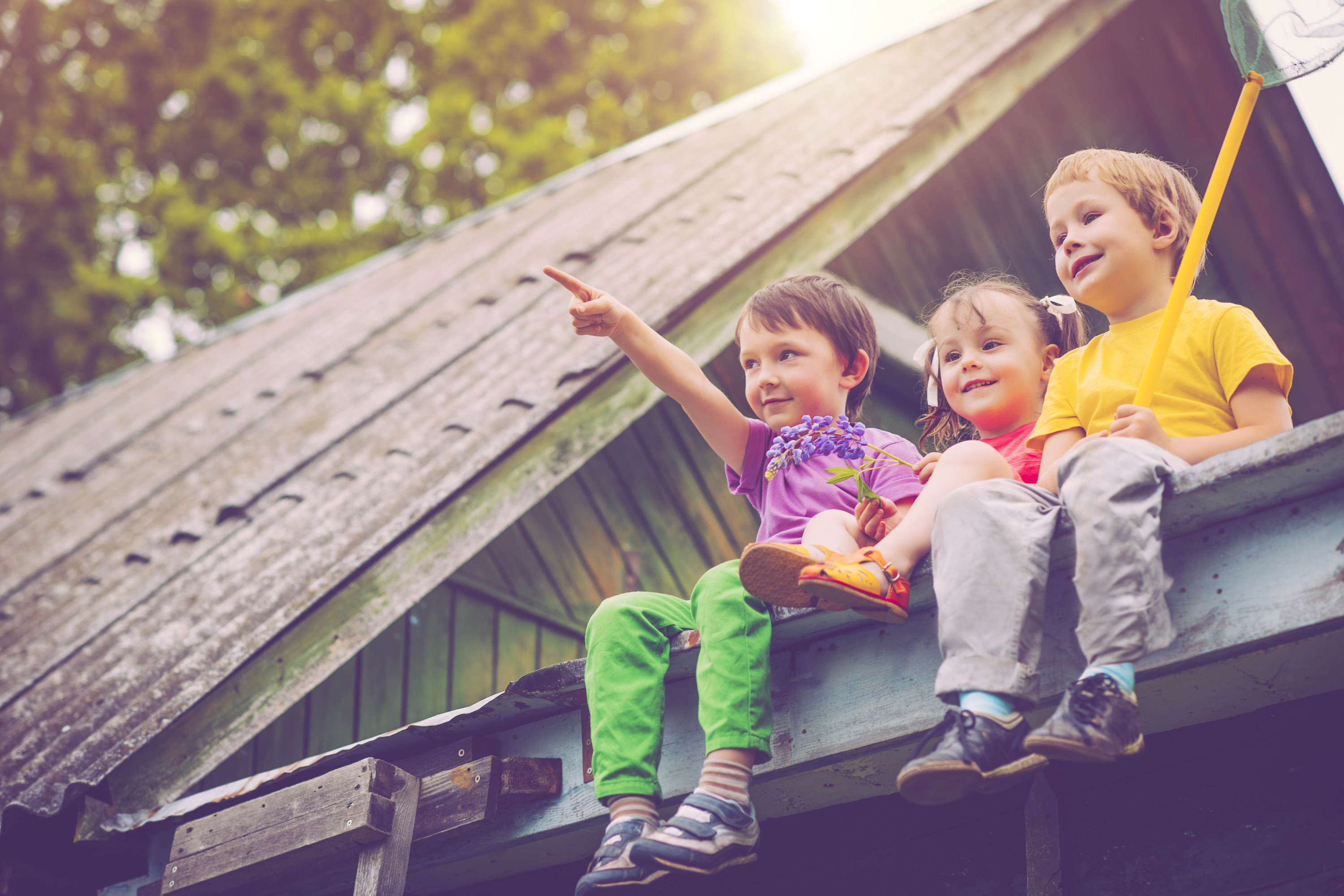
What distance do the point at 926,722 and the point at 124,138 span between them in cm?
1420

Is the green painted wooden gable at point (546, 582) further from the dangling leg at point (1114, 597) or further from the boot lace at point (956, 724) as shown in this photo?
the dangling leg at point (1114, 597)

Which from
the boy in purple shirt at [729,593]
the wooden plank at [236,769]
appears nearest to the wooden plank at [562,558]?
the wooden plank at [236,769]

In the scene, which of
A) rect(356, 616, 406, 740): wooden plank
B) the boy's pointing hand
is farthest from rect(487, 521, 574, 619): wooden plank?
the boy's pointing hand

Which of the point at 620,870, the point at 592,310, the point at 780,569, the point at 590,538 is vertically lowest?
the point at 620,870

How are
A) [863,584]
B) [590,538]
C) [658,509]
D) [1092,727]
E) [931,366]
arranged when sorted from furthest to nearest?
[658,509] → [590,538] → [931,366] → [863,584] → [1092,727]

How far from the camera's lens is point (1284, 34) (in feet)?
6.04

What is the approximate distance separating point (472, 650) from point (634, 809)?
6.95ft

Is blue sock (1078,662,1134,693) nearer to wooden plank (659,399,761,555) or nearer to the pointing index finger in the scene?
the pointing index finger

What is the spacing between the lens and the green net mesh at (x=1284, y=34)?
5.93 feet

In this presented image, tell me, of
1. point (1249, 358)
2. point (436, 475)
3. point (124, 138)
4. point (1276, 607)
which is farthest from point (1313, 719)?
point (124, 138)

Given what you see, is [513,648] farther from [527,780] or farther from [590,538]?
[527,780]

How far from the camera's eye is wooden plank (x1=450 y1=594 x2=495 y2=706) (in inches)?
152

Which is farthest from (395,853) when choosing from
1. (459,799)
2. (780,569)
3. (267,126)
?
(267,126)

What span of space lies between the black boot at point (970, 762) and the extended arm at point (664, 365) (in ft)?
3.34
